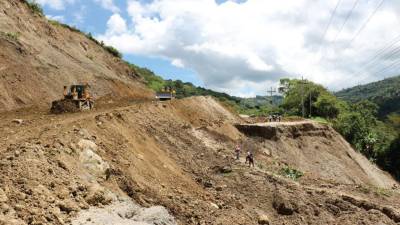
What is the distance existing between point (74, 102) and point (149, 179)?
35.0 ft

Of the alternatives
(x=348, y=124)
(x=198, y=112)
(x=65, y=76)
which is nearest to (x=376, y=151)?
(x=348, y=124)

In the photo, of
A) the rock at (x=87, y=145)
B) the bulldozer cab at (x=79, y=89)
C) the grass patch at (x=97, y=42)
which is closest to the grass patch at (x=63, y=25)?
the grass patch at (x=97, y=42)

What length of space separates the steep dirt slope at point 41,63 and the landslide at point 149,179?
21.4 feet

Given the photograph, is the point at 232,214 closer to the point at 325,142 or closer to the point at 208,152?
the point at 208,152

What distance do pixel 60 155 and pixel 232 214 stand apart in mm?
6743

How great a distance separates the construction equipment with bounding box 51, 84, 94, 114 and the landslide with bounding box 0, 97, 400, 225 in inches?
78.2

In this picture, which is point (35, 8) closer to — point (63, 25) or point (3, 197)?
point (63, 25)

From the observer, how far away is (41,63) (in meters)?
35.1

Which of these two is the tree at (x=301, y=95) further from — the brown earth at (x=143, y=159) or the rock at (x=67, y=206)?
the rock at (x=67, y=206)

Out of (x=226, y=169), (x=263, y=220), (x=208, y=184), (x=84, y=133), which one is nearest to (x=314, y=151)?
(x=226, y=169)

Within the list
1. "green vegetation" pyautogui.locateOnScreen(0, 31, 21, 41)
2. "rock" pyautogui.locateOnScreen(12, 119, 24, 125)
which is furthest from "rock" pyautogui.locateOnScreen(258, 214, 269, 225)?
"green vegetation" pyautogui.locateOnScreen(0, 31, 21, 41)

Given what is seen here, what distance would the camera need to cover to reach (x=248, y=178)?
886 inches

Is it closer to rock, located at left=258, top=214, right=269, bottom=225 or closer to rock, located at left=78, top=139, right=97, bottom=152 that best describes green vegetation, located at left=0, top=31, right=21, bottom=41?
rock, located at left=78, top=139, right=97, bottom=152

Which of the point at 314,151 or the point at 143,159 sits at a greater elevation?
the point at 143,159
